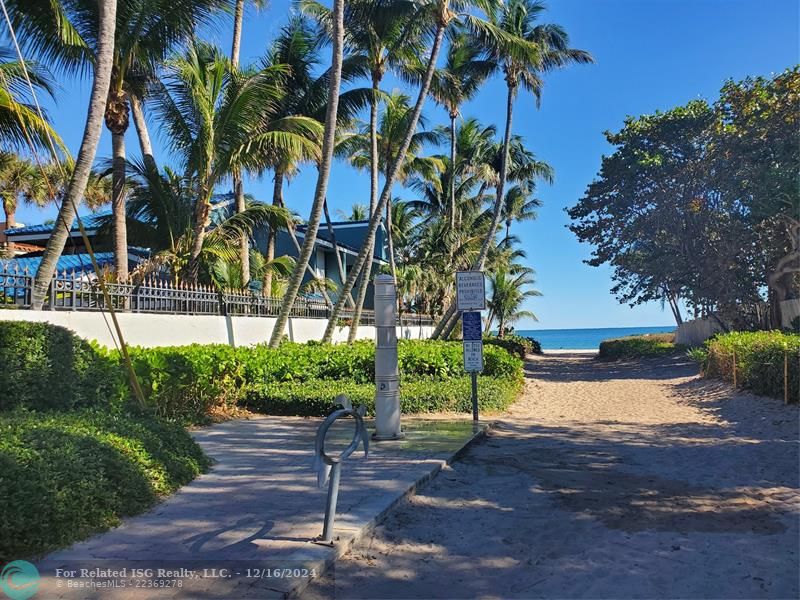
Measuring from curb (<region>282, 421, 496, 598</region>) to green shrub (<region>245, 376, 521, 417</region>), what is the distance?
11.5 ft

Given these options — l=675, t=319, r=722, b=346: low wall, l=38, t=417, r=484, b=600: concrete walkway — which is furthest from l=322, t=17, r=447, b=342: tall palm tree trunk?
l=675, t=319, r=722, b=346: low wall

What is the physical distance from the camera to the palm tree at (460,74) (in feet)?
75.6

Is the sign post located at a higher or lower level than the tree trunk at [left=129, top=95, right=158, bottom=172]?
lower

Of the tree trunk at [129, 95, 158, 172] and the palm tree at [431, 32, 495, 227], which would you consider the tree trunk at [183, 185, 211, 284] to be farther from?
the palm tree at [431, 32, 495, 227]

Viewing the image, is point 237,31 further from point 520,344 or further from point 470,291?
point 520,344

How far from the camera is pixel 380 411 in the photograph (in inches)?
330

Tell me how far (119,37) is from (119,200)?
310 centimetres

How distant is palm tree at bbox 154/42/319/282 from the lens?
44.3 ft

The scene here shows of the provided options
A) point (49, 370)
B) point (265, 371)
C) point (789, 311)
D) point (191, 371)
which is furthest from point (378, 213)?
point (789, 311)

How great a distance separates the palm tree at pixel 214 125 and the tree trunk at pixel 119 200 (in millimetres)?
1518

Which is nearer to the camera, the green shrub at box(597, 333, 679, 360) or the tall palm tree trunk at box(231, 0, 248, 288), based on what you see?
the tall palm tree trunk at box(231, 0, 248, 288)

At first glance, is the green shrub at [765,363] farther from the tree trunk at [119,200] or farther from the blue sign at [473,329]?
the tree trunk at [119,200]

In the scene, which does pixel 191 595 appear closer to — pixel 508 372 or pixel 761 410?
pixel 761 410

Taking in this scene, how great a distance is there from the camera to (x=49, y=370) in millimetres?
6531
